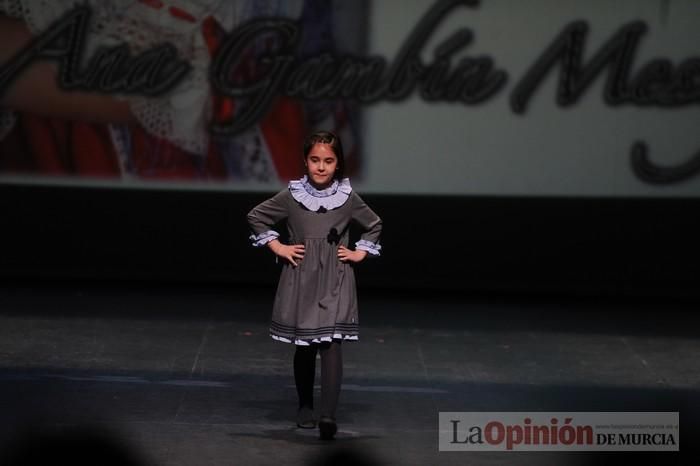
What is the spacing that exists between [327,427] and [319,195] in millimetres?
1279

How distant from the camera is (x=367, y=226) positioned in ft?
28.9

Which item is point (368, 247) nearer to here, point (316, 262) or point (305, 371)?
point (316, 262)

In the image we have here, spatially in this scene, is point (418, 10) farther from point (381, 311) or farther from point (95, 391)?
point (95, 391)

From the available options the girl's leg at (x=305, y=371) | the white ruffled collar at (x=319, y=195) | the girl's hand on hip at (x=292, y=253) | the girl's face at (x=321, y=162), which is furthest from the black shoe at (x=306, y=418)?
the girl's face at (x=321, y=162)

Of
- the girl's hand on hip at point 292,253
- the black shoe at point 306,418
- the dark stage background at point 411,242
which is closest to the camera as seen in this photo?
the girl's hand on hip at point 292,253

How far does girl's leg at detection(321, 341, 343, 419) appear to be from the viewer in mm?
8594

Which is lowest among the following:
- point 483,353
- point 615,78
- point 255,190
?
point 483,353

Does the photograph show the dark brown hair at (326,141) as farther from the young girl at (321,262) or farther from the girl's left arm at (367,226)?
the girl's left arm at (367,226)

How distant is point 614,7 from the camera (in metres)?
14.2

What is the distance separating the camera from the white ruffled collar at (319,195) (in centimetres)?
870

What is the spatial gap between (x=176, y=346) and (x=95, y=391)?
178 cm

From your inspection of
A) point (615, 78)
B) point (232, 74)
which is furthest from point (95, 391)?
point (615, 78)

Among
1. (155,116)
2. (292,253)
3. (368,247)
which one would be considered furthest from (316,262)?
(155,116)

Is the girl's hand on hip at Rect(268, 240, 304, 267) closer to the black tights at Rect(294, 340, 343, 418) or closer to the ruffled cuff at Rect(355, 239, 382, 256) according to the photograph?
the ruffled cuff at Rect(355, 239, 382, 256)
